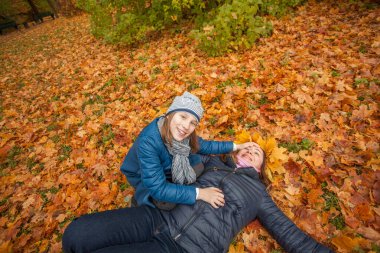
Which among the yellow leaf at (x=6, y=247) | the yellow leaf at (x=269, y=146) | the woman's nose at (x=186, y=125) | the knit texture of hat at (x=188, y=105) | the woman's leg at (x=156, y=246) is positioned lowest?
the yellow leaf at (x=6, y=247)

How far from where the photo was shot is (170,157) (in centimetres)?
221

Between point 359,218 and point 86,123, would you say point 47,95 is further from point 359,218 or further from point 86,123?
point 359,218

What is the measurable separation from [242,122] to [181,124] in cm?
172

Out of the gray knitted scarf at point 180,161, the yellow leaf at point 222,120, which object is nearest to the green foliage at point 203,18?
the yellow leaf at point 222,120

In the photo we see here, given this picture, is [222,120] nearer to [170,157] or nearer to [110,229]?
[170,157]

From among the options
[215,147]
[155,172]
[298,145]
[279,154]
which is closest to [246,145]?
[215,147]

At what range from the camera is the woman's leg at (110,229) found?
1.87 meters

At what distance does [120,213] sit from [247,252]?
1318 mm

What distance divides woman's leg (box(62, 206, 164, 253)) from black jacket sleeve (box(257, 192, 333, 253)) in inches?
39.8

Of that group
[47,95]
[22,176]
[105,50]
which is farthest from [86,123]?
[105,50]

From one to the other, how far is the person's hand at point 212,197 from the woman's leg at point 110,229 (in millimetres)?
451

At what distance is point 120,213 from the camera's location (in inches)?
80.7

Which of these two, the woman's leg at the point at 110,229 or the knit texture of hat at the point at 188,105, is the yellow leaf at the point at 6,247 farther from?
the knit texture of hat at the point at 188,105

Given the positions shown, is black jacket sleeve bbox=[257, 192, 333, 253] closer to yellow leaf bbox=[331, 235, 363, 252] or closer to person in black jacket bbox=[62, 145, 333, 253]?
person in black jacket bbox=[62, 145, 333, 253]
